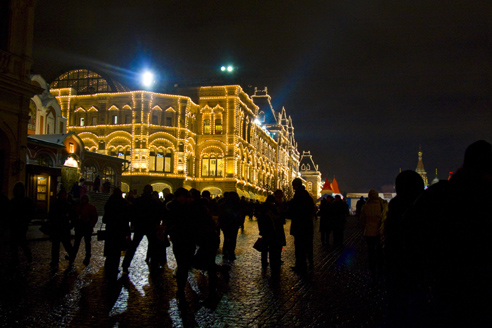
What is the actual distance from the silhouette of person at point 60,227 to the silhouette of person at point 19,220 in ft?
1.69

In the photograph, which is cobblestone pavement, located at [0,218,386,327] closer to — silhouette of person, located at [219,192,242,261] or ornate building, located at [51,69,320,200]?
silhouette of person, located at [219,192,242,261]

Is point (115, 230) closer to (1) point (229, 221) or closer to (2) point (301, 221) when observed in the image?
(2) point (301, 221)

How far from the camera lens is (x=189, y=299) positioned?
7039mm

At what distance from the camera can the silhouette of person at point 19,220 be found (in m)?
9.94

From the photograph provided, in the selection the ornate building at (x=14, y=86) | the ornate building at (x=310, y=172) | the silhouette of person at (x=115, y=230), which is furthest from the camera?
the ornate building at (x=310, y=172)

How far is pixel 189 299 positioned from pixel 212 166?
46305mm

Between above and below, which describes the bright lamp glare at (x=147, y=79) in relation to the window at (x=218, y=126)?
above

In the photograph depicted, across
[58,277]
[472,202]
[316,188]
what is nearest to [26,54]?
[58,277]

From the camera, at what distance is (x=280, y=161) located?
280ft

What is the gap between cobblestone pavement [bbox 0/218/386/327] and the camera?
5719 mm

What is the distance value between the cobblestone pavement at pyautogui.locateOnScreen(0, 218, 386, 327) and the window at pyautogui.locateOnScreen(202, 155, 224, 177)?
42378 mm

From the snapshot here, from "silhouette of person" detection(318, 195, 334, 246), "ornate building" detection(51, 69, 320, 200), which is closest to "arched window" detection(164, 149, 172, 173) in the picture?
"ornate building" detection(51, 69, 320, 200)

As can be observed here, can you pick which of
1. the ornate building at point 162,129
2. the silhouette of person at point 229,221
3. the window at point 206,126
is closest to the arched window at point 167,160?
the ornate building at point 162,129

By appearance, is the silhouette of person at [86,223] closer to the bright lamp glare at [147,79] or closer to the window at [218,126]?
the window at [218,126]
